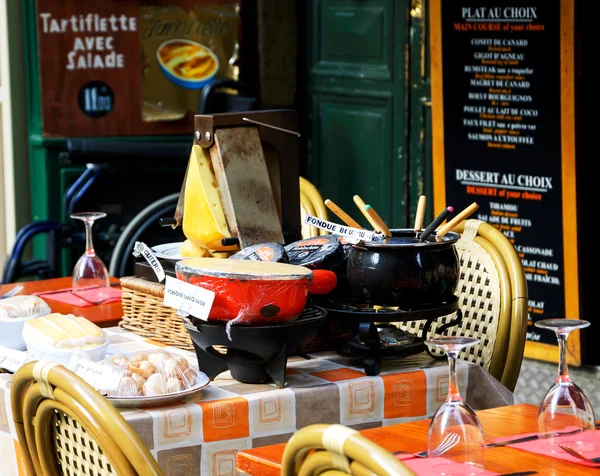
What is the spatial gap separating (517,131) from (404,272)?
6.45ft

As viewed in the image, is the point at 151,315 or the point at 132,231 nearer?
the point at 151,315

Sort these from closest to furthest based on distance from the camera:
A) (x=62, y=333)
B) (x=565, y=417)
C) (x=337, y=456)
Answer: (x=337, y=456) → (x=565, y=417) → (x=62, y=333)

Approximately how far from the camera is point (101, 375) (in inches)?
75.7

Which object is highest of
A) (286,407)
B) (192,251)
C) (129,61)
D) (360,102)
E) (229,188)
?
(129,61)

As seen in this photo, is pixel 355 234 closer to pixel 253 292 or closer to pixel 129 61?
pixel 253 292

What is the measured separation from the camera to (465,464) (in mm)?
1608

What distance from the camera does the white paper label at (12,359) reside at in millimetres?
2116

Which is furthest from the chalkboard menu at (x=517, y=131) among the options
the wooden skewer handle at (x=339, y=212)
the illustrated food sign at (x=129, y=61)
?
the wooden skewer handle at (x=339, y=212)

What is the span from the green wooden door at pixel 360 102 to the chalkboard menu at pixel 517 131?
52 cm

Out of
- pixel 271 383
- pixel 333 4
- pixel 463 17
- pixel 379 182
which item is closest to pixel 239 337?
pixel 271 383

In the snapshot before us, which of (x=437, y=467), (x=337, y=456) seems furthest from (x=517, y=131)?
(x=337, y=456)

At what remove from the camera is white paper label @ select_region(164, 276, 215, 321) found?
1.99 metres

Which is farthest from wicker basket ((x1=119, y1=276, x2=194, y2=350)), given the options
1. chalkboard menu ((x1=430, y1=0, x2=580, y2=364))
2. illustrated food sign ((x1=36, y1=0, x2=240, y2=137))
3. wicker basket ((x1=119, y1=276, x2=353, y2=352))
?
illustrated food sign ((x1=36, y1=0, x2=240, y2=137))


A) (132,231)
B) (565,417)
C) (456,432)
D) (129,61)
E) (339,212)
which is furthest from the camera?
(129,61)
